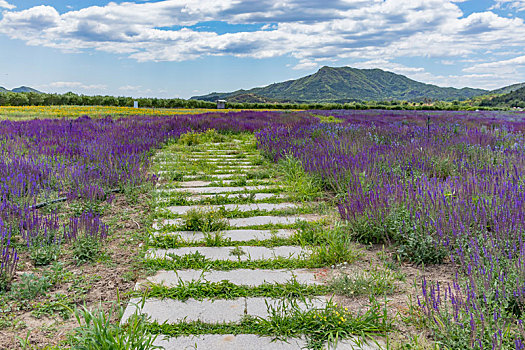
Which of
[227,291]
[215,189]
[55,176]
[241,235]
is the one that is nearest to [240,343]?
[227,291]

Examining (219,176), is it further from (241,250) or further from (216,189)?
(241,250)

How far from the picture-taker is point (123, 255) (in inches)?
131

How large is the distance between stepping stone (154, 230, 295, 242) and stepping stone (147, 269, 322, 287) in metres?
0.69

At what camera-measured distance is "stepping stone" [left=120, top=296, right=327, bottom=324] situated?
→ 7.59 feet

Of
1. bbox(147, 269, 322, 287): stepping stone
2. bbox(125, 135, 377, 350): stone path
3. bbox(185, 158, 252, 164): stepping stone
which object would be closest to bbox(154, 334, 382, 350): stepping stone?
bbox(125, 135, 377, 350): stone path

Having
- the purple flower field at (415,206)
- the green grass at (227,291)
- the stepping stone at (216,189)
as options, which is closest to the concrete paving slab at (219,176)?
the stepping stone at (216,189)

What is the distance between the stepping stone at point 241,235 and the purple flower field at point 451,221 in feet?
2.31

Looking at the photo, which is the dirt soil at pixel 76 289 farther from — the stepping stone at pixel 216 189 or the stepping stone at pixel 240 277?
the stepping stone at pixel 216 189

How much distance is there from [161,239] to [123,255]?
39cm

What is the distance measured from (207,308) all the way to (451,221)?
2.02 meters

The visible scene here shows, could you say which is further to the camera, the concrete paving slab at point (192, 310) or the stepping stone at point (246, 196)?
the stepping stone at point (246, 196)

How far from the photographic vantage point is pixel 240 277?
2.86 metres

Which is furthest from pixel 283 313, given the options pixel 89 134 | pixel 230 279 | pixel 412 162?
pixel 89 134

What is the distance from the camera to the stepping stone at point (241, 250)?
127 inches
